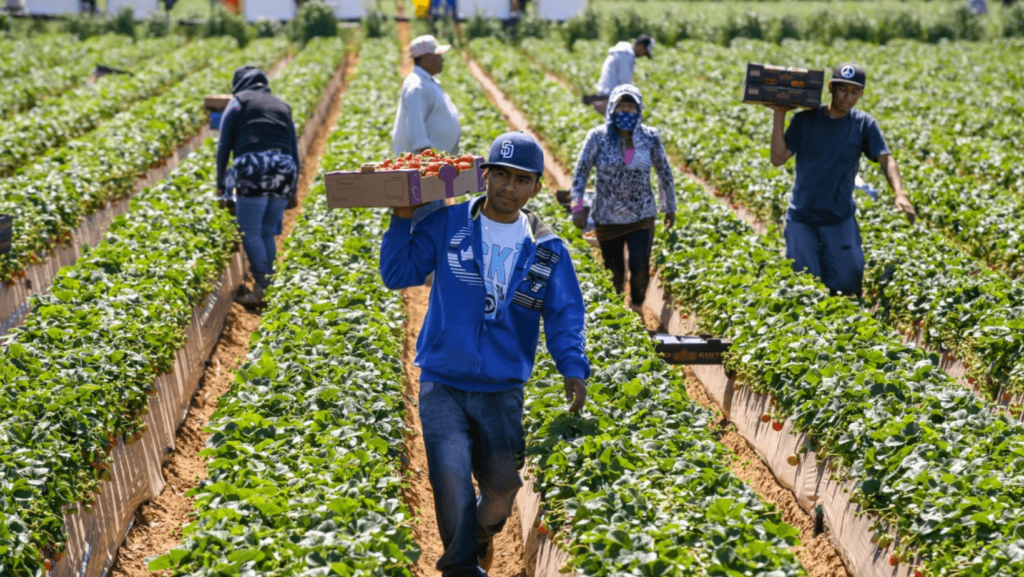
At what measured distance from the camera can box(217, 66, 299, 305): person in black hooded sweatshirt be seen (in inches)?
351

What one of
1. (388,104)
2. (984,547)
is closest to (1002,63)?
(388,104)

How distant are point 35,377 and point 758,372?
14.3ft

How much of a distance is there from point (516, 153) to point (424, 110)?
458cm

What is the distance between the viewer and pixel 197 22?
4094cm

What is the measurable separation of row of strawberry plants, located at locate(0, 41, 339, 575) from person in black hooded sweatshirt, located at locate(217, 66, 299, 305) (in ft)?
1.02

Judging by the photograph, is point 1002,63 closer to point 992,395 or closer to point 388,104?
point 388,104

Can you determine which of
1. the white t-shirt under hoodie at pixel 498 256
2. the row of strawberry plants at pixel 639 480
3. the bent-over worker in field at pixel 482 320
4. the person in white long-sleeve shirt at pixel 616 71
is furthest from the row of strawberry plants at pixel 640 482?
the person in white long-sleeve shirt at pixel 616 71

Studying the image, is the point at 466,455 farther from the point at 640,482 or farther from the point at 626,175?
the point at 626,175

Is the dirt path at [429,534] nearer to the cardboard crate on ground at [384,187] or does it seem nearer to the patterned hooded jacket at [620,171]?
the cardboard crate on ground at [384,187]

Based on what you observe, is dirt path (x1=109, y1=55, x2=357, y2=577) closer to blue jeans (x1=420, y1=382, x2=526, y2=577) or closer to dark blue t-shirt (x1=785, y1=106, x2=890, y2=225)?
blue jeans (x1=420, y1=382, x2=526, y2=577)

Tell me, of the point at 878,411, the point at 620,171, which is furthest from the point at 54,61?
the point at 878,411

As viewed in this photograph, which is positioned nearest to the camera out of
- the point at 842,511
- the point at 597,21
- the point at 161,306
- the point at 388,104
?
the point at 842,511

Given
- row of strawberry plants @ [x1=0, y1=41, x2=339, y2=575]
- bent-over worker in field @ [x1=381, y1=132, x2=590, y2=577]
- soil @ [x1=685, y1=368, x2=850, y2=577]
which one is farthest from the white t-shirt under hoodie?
row of strawberry plants @ [x1=0, y1=41, x2=339, y2=575]

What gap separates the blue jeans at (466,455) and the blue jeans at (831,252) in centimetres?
389
